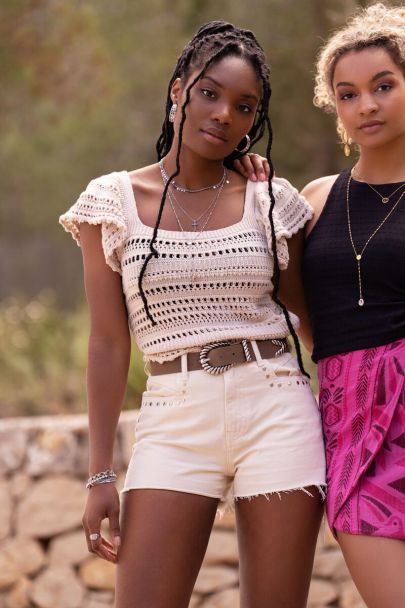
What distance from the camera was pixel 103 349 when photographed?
3.52m

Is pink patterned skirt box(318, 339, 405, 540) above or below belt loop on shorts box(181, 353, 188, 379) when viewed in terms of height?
below

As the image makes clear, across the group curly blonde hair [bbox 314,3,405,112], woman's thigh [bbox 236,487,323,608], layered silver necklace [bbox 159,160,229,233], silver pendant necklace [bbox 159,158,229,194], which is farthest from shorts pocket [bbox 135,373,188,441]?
curly blonde hair [bbox 314,3,405,112]

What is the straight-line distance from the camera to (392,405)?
3352 mm

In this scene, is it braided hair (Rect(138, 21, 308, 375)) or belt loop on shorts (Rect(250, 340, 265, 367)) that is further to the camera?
braided hair (Rect(138, 21, 308, 375))

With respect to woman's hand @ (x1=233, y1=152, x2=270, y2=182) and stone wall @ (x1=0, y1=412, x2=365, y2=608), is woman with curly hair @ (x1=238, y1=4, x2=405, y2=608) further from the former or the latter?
stone wall @ (x1=0, y1=412, x2=365, y2=608)

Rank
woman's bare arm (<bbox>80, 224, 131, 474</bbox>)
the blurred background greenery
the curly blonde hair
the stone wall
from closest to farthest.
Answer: woman's bare arm (<bbox>80, 224, 131, 474</bbox>)
the curly blonde hair
the stone wall
the blurred background greenery

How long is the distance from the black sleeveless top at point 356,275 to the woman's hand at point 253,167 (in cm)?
25

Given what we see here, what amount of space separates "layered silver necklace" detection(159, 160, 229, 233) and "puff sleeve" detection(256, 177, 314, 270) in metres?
0.13

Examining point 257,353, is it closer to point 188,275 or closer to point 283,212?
point 188,275

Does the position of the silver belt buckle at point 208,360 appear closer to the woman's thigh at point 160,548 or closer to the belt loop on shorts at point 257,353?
the belt loop on shorts at point 257,353

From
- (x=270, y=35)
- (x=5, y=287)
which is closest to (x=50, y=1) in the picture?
(x=270, y=35)

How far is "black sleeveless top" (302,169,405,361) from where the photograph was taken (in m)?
3.48

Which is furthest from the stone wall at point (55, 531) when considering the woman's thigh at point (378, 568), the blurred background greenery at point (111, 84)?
the woman's thigh at point (378, 568)

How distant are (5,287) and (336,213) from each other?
47.7 ft
